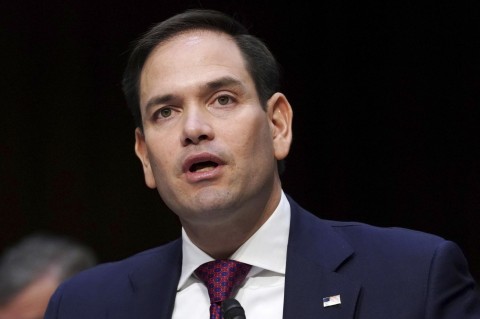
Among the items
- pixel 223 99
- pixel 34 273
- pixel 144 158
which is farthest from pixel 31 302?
pixel 223 99

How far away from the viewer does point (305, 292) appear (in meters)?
2.21

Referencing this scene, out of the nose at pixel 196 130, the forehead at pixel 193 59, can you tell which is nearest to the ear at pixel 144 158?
the forehead at pixel 193 59

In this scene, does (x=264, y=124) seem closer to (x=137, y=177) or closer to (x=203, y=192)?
(x=203, y=192)

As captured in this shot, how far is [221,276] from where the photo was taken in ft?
7.63

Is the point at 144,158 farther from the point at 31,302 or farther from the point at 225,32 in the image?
the point at 31,302

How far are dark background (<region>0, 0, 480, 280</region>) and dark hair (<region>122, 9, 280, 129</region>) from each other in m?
2.24

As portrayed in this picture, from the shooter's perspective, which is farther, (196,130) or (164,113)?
(164,113)

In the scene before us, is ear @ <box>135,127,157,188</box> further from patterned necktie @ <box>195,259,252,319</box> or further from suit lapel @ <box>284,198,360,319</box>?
suit lapel @ <box>284,198,360,319</box>

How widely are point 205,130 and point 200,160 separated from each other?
0.07 m

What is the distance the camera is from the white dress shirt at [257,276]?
2275 mm

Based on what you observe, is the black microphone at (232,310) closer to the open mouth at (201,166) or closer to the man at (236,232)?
the man at (236,232)

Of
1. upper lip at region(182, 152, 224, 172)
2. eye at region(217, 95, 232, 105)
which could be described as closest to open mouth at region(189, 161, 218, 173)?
upper lip at region(182, 152, 224, 172)

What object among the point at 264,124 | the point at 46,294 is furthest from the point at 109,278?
the point at 46,294

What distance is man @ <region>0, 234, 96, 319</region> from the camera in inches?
139
